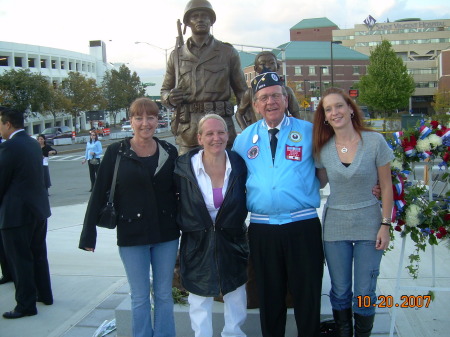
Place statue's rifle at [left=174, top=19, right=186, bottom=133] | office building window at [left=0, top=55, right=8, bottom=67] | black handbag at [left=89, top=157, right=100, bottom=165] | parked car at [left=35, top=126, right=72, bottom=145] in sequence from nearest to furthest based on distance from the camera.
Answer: statue's rifle at [left=174, top=19, right=186, bottom=133], black handbag at [left=89, top=157, right=100, bottom=165], parked car at [left=35, top=126, right=72, bottom=145], office building window at [left=0, top=55, right=8, bottom=67]

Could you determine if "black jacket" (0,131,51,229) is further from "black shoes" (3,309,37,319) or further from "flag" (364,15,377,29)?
"flag" (364,15,377,29)

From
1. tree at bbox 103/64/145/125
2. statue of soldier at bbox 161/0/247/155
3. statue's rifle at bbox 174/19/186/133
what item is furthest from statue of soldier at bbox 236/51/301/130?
tree at bbox 103/64/145/125

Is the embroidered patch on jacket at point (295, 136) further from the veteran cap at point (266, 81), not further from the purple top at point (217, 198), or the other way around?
the purple top at point (217, 198)

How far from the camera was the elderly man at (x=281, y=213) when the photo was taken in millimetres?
2977

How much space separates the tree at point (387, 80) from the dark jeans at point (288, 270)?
4186cm

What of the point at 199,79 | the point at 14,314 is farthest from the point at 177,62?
the point at 14,314

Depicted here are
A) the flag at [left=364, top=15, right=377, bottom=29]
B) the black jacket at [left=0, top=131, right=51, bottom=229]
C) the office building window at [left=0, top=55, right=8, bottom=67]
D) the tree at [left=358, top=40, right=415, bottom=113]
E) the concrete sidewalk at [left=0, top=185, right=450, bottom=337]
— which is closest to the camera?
the concrete sidewalk at [left=0, top=185, right=450, bottom=337]

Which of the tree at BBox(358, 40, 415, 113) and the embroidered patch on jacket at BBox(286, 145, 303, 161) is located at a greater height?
the tree at BBox(358, 40, 415, 113)

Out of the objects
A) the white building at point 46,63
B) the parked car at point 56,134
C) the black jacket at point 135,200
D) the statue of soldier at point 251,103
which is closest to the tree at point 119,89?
the white building at point 46,63

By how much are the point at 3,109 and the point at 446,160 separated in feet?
13.2

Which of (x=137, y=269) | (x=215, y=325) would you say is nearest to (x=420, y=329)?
(x=215, y=325)

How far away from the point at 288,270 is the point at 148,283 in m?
1.02

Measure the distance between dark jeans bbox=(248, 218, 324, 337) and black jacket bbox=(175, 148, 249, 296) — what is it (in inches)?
5.9

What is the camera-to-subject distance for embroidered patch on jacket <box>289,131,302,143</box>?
10.2ft
